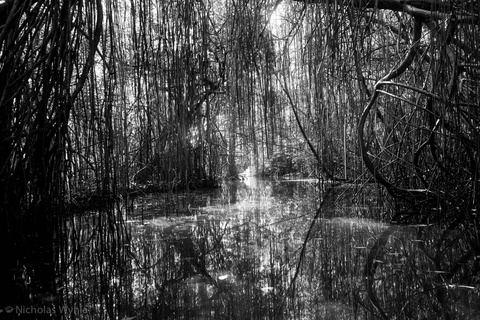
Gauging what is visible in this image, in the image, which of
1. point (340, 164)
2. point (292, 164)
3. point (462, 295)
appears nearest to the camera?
point (462, 295)

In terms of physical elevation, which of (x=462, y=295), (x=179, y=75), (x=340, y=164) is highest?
(x=179, y=75)

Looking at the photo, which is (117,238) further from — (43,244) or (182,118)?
(182,118)

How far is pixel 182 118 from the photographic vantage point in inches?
76.0

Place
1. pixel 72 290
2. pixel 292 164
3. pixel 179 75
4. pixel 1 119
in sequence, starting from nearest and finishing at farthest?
1. pixel 72 290
2. pixel 1 119
3. pixel 179 75
4. pixel 292 164

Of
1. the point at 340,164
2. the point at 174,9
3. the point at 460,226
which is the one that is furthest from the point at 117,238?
the point at 340,164

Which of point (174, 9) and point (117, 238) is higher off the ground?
point (174, 9)

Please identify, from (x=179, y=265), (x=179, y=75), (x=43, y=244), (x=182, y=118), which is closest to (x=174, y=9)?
(x=179, y=75)

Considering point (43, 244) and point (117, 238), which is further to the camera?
point (117, 238)

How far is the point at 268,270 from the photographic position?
6.25 ft

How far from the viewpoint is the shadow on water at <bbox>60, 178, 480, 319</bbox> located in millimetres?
1483

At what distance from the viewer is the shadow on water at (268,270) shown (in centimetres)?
148

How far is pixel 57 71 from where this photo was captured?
5.65ft

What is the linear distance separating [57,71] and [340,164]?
187 inches

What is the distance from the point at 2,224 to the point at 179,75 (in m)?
1.02
